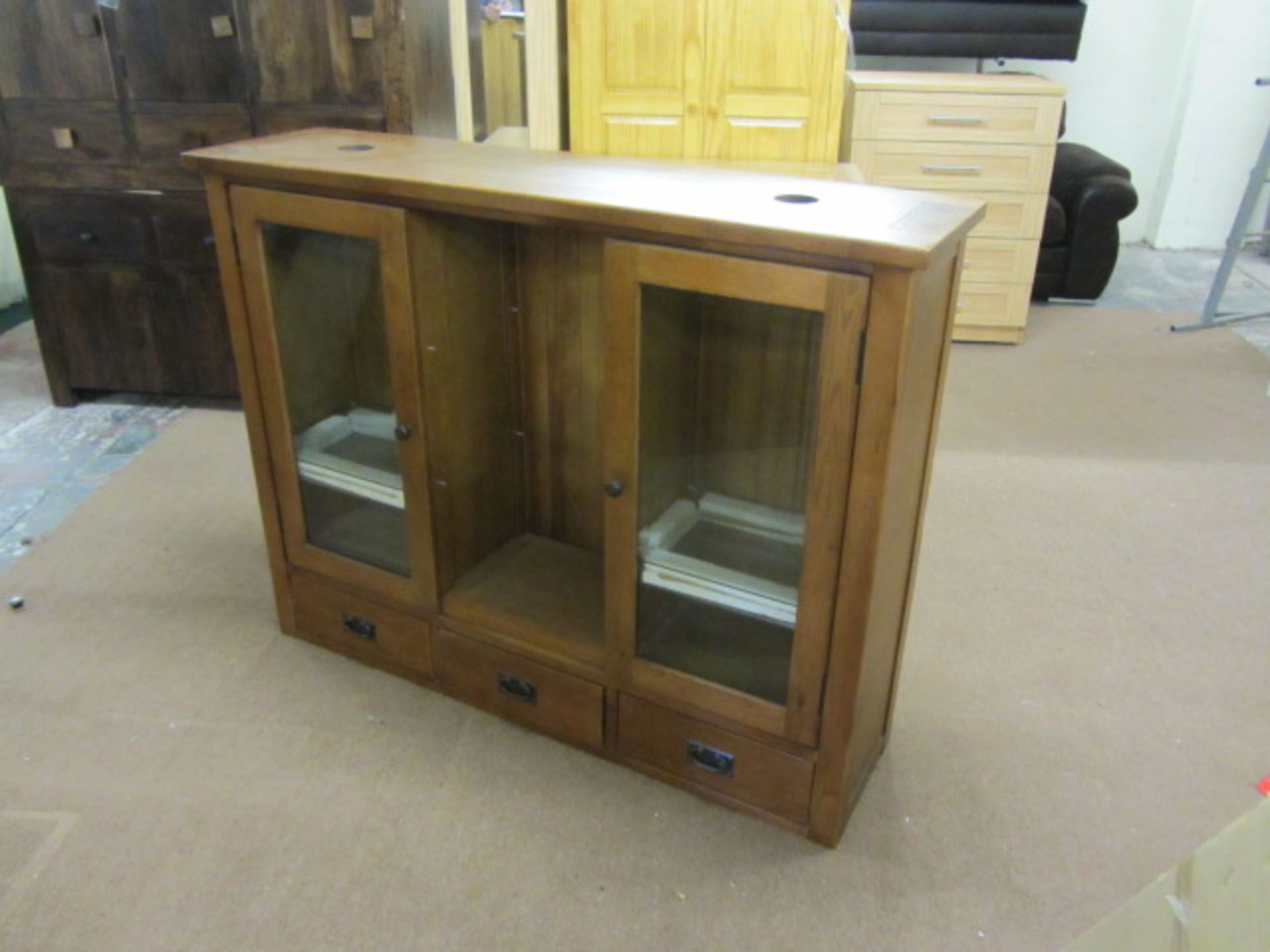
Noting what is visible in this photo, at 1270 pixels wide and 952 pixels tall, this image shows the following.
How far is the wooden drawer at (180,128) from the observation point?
272 cm

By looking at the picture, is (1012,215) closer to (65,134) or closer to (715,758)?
(715,758)

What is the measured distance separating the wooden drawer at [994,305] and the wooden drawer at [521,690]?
2559mm

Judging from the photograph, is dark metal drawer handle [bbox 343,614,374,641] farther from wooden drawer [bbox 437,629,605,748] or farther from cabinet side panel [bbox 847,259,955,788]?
cabinet side panel [bbox 847,259,955,788]

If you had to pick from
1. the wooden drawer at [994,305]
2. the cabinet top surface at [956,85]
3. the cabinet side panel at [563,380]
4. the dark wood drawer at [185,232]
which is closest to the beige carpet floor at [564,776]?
the cabinet side panel at [563,380]

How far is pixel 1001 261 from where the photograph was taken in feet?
12.2

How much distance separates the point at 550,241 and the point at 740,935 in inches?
47.0

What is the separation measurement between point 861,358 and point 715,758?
75 centimetres

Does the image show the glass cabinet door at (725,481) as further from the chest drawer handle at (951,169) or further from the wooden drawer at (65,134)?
the chest drawer handle at (951,169)

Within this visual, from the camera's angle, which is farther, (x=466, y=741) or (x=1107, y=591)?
(x=1107, y=591)

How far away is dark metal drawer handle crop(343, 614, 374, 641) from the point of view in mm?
1994

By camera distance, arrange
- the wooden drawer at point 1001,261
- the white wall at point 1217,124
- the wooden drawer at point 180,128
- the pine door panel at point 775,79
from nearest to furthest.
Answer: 1. the pine door panel at point 775,79
2. the wooden drawer at point 180,128
3. the wooden drawer at point 1001,261
4. the white wall at point 1217,124

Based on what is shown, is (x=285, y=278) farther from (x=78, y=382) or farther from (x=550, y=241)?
(x=78, y=382)

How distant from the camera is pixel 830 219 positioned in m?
1.31

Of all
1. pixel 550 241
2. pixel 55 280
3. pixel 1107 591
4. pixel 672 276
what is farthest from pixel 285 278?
pixel 1107 591
